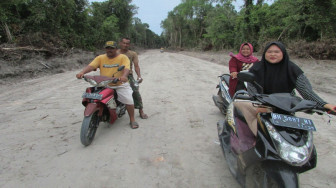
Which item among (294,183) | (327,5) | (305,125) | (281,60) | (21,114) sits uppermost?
(327,5)

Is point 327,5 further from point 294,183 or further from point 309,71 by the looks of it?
point 294,183

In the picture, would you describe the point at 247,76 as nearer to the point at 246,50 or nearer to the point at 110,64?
the point at 246,50

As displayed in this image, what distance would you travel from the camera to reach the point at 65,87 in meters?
7.20

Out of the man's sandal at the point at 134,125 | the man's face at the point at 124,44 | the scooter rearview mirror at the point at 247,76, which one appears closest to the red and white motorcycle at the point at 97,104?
the man's sandal at the point at 134,125

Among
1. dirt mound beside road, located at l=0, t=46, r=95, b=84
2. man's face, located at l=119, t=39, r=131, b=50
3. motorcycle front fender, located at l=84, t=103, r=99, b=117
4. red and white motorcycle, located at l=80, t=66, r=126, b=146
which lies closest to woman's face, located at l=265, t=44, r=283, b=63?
red and white motorcycle, located at l=80, t=66, r=126, b=146

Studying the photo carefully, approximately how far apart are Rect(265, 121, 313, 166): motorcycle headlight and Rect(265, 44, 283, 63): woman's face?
3.39 feet

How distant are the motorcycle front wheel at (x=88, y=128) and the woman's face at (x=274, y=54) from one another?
269 cm

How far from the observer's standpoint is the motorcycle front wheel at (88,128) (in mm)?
3107

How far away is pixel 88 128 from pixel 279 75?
2805mm

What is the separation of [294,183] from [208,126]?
242 cm

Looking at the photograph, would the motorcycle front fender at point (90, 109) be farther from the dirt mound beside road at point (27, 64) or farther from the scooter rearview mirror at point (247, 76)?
the dirt mound beside road at point (27, 64)

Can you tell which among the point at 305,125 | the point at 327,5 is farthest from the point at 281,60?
the point at 327,5

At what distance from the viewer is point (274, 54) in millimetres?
2350

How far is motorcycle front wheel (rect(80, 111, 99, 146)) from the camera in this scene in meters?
3.11
